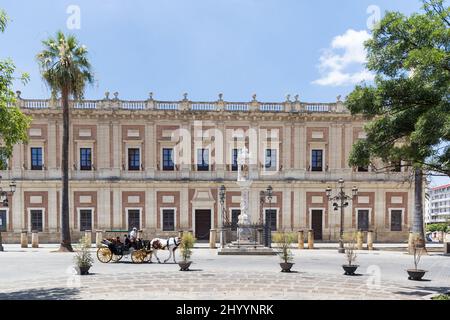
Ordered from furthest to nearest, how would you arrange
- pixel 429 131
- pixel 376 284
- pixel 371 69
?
pixel 376 284 → pixel 371 69 → pixel 429 131

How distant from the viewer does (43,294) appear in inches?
400

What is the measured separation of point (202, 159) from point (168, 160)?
2.81 meters

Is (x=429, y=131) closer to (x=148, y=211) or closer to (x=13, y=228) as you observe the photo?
(x=148, y=211)

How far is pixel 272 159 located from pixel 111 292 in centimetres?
2407

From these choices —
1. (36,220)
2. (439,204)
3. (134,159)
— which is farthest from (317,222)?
(439,204)

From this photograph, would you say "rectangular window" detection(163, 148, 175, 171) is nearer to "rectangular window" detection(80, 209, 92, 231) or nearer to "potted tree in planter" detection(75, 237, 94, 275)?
"rectangular window" detection(80, 209, 92, 231)

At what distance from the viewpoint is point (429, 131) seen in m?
8.14

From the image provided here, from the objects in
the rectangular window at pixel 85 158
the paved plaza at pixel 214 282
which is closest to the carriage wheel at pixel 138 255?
the paved plaza at pixel 214 282

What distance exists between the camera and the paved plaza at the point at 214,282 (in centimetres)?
1002

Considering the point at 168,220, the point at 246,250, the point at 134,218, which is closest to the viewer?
the point at 246,250

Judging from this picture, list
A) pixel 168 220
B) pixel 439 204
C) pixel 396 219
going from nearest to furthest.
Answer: pixel 168 220 → pixel 396 219 → pixel 439 204

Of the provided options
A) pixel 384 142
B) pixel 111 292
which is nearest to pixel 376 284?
pixel 384 142

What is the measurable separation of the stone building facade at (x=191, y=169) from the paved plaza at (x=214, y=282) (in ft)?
52.7

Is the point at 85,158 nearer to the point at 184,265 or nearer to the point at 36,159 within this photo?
the point at 36,159
